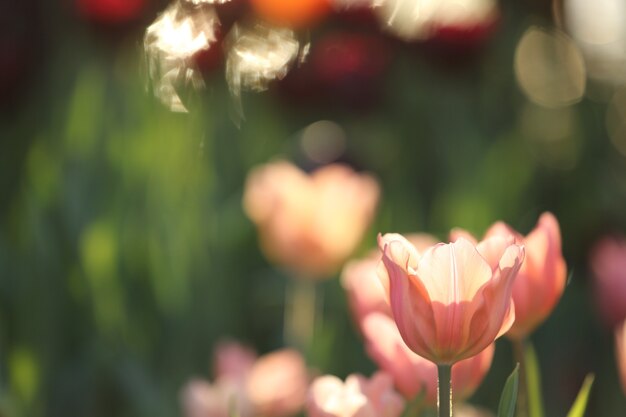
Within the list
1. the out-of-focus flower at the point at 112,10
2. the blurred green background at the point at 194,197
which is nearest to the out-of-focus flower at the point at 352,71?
the blurred green background at the point at 194,197

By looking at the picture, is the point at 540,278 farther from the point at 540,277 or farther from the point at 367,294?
the point at 367,294

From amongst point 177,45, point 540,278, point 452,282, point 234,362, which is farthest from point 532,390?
point 177,45

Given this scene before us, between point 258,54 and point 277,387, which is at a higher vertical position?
point 277,387

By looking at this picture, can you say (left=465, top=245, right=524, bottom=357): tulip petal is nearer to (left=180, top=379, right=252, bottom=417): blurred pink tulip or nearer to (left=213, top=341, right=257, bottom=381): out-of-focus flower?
(left=180, top=379, right=252, bottom=417): blurred pink tulip

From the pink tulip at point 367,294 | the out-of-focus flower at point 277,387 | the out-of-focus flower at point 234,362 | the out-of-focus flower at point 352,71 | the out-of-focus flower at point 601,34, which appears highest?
the pink tulip at point 367,294

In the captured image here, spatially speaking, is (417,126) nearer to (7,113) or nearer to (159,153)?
(159,153)

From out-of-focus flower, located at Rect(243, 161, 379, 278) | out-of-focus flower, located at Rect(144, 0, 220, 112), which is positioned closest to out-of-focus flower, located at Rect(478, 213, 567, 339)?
out-of-focus flower, located at Rect(243, 161, 379, 278)

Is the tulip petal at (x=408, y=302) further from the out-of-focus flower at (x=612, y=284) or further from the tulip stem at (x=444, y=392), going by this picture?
the out-of-focus flower at (x=612, y=284)
